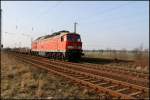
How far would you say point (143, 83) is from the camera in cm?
1207

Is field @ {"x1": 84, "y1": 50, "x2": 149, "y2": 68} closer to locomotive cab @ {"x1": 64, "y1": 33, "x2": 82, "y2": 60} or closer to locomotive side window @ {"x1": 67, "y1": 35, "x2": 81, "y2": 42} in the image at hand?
locomotive cab @ {"x1": 64, "y1": 33, "x2": 82, "y2": 60}

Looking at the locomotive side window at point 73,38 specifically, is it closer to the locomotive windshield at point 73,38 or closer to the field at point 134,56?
the locomotive windshield at point 73,38

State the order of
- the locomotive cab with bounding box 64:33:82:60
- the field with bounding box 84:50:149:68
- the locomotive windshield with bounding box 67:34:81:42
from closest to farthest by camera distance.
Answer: the field with bounding box 84:50:149:68, the locomotive cab with bounding box 64:33:82:60, the locomotive windshield with bounding box 67:34:81:42

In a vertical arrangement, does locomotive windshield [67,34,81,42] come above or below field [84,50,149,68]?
above

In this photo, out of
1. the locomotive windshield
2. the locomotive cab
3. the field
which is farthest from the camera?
the locomotive windshield

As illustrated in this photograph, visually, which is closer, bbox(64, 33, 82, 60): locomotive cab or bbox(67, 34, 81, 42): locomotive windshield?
bbox(64, 33, 82, 60): locomotive cab

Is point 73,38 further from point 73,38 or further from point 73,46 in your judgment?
point 73,46

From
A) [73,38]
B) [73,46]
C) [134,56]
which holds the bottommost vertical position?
[134,56]

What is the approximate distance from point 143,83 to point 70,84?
138 inches

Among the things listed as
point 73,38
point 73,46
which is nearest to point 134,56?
point 73,38

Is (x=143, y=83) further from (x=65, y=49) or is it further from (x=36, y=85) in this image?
(x=65, y=49)

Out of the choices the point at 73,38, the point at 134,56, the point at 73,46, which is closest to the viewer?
the point at 73,46

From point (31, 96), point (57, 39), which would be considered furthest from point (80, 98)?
point (57, 39)

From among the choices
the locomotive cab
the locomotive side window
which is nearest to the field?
the locomotive cab
